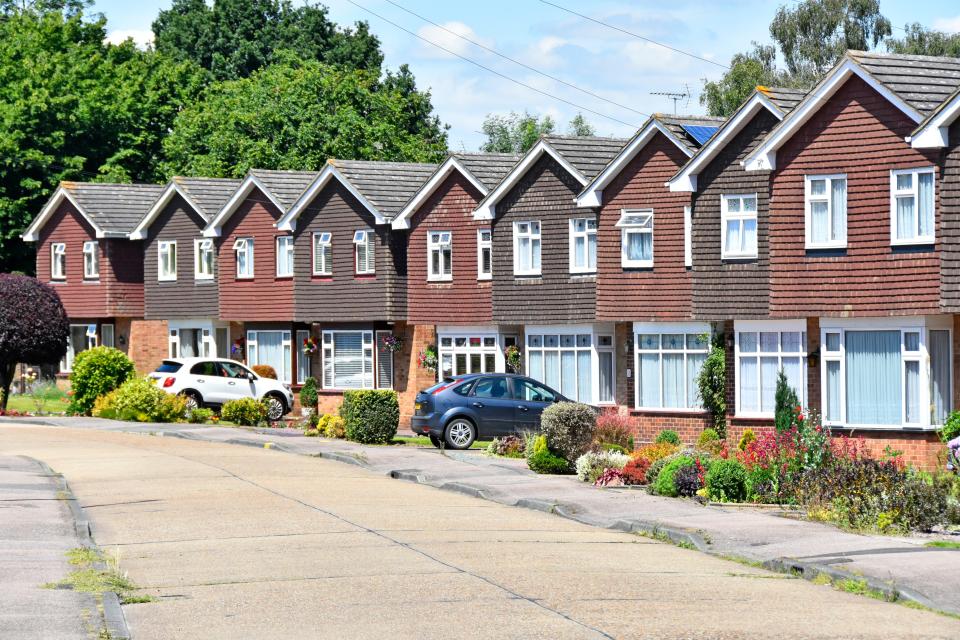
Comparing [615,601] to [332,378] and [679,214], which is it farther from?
[332,378]

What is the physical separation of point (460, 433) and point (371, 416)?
292 cm

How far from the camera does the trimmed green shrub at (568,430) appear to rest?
28406 mm

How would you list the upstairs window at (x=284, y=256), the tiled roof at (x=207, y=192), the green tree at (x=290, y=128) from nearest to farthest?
the upstairs window at (x=284, y=256), the tiled roof at (x=207, y=192), the green tree at (x=290, y=128)

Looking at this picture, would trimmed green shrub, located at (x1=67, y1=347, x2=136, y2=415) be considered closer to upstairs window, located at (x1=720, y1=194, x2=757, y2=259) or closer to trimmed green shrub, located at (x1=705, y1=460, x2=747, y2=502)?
upstairs window, located at (x1=720, y1=194, x2=757, y2=259)

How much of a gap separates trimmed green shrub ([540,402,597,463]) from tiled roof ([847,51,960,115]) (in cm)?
912

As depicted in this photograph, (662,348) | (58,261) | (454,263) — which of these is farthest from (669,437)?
(58,261)

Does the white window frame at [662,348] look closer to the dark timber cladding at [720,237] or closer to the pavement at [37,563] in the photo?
the dark timber cladding at [720,237]

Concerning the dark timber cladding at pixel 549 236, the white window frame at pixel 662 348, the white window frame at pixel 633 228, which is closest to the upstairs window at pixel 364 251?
the dark timber cladding at pixel 549 236

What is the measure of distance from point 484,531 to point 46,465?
13.3m

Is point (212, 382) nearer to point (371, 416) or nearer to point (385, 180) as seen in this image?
point (385, 180)

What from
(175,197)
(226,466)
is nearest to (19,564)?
(226,466)

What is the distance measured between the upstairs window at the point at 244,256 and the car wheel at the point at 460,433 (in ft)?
65.2

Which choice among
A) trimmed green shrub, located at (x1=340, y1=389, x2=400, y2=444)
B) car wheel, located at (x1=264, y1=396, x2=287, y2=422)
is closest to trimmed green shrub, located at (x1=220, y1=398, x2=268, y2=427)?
car wheel, located at (x1=264, y1=396, x2=287, y2=422)

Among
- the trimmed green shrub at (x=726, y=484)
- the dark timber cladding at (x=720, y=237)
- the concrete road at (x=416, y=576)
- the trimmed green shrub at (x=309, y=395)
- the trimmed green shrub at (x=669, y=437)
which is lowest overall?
the concrete road at (x=416, y=576)
